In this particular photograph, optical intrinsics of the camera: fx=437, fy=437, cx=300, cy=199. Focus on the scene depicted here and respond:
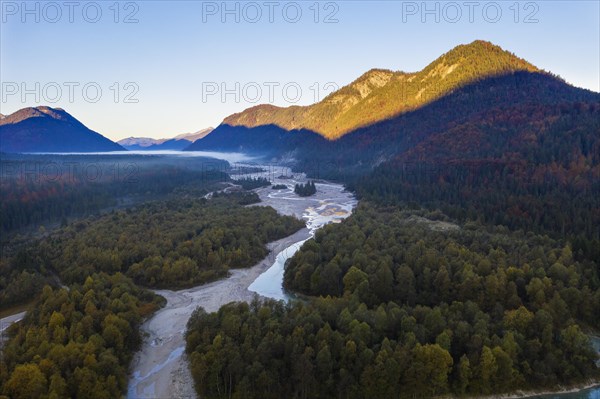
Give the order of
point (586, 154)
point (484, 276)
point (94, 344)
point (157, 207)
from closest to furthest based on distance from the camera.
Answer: point (94, 344), point (484, 276), point (157, 207), point (586, 154)

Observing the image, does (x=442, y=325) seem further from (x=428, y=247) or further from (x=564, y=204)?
(x=564, y=204)

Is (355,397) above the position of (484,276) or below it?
below

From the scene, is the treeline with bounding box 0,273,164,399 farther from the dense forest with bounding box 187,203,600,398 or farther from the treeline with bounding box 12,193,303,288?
the treeline with bounding box 12,193,303,288

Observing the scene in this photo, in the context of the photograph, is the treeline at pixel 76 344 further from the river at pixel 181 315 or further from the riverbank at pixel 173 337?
the river at pixel 181 315

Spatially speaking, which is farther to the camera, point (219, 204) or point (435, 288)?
point (219, 204)

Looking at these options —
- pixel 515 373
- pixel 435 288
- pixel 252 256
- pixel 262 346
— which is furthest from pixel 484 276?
pixel 252 256

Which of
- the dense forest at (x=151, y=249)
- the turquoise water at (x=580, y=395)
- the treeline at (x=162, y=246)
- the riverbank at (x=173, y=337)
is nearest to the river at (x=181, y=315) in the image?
the riverbank at (x=173, y=337)

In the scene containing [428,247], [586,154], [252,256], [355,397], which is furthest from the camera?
[586,154]
